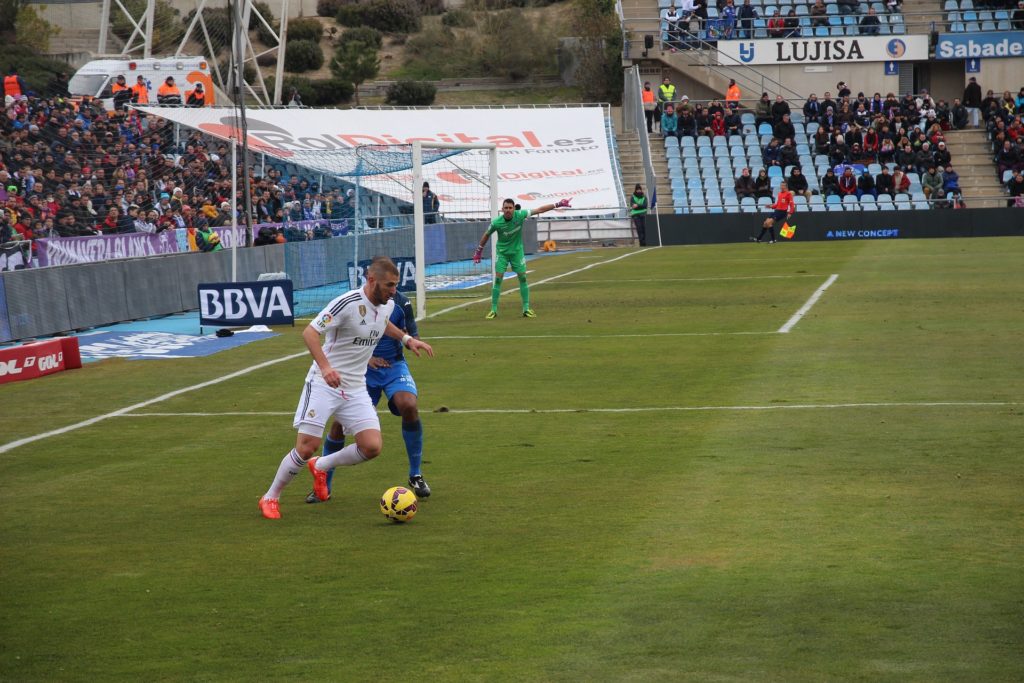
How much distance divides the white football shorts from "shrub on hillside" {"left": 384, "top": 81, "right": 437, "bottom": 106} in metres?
60.1

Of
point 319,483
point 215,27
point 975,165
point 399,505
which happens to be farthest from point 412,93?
point 399,505

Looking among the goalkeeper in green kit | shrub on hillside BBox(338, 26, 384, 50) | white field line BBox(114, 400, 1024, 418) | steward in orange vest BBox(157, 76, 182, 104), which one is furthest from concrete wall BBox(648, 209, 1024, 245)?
white field line BBox(114, 400, 1024, 418)

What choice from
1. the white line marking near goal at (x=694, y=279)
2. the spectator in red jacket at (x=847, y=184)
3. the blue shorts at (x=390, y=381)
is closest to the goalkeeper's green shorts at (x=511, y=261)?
the white line marking near goal at (x=694, y=279)

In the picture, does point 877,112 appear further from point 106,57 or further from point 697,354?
point 697,354

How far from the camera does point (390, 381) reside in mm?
10164

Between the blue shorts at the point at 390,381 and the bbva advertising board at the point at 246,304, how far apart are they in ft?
45.0

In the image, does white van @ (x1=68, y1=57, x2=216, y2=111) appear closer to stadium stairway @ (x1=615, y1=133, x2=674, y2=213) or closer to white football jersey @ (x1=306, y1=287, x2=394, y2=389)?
stadium stairway @ (x1=615, y1=133, x2=674, y2=213)

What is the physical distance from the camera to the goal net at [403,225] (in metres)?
28.4

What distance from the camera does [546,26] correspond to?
78.3 meters

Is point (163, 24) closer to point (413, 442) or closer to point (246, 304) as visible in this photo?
point (246, 304)

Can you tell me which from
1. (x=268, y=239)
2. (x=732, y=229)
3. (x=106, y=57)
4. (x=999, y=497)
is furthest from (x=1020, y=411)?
(x=106, y=57)

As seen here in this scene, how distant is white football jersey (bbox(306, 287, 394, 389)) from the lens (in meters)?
9.27

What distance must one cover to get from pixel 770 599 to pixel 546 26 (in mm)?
73851

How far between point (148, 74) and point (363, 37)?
2544 centimetres
